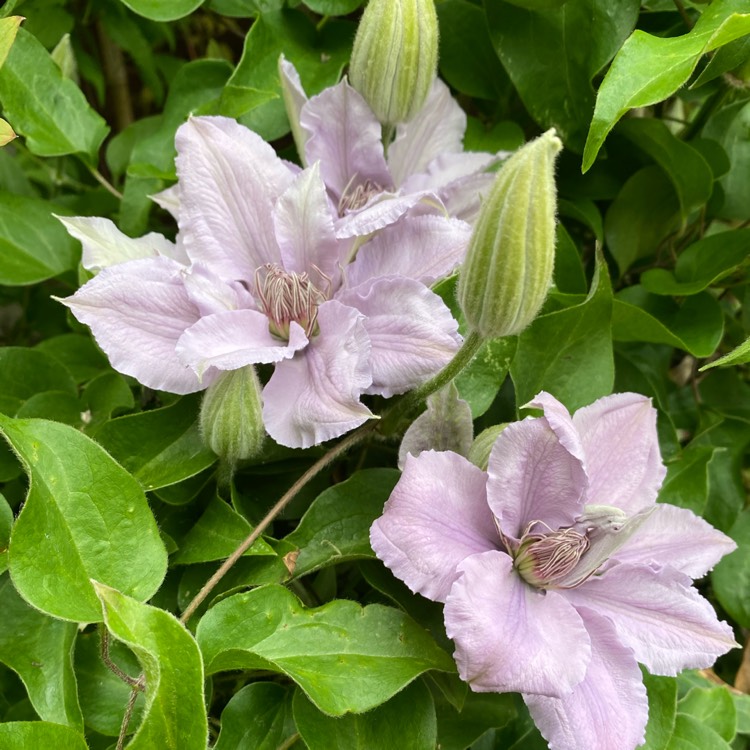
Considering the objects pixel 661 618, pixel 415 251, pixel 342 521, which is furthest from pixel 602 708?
pixel 415 251

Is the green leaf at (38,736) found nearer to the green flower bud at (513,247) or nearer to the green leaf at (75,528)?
the green leaf at (75,528)

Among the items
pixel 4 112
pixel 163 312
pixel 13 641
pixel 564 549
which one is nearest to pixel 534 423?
pixel 564 549

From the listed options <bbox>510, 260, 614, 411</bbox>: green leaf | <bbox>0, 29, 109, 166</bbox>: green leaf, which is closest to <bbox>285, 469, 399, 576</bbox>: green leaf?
<bbox>510, 260, 614, 411</bbox>: green leaf

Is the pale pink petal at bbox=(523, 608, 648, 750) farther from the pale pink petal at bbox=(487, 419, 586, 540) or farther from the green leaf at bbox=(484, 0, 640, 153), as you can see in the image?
the green leaf at bbox=(484, 0, 640, 153)

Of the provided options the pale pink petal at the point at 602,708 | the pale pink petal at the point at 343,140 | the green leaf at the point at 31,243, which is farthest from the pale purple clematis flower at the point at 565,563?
the green leaf at the point at 31,243

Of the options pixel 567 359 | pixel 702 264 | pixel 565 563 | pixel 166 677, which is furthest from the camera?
pixel 702 264

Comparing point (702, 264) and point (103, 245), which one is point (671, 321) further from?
point (103, 245)
